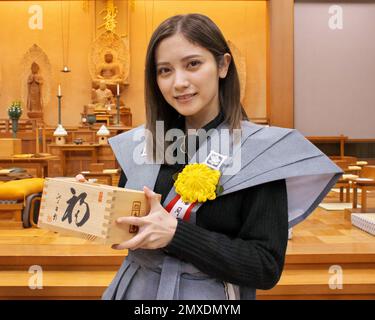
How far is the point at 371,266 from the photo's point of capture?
3.53m

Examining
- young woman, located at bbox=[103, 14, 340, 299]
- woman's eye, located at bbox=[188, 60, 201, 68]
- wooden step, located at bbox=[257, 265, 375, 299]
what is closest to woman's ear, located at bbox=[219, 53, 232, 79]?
young woman, located at bbox=[103, 14, 340, 299]

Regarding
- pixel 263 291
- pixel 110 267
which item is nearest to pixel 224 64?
pixel 263 291

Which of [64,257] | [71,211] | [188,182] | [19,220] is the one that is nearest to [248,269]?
[188,182]

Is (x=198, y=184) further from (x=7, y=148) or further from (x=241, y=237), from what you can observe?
(x=7, y=148)

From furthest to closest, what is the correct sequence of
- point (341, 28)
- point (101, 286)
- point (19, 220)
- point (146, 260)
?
point (341, 28) → point (19, 220) → point (101, 286) → point (146, 260)

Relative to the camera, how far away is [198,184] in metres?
1.15

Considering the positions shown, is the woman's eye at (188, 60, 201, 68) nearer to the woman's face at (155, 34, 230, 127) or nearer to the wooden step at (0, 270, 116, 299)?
the woman's face at (155, 34, 230, 127)

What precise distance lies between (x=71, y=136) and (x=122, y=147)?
7278 millimetres

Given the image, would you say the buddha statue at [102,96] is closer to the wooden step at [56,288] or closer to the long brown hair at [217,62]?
the wooden step at [56,288]

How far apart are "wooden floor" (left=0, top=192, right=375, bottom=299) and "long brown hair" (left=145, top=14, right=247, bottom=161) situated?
81.8 inches

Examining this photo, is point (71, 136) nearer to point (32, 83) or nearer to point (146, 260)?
point (32, 83)

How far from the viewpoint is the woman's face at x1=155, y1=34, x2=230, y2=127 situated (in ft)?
3.88

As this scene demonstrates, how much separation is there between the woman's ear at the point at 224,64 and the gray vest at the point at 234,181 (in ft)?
0.49

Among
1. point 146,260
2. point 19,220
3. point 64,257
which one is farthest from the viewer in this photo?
point 19,220
